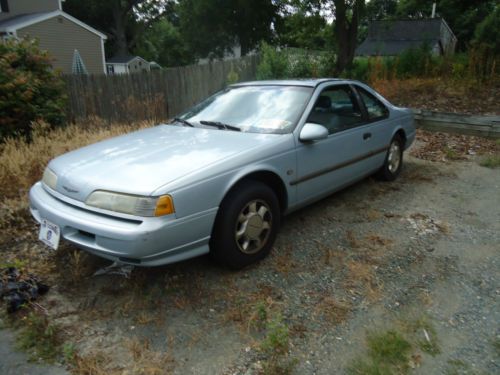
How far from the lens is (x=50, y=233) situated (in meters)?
Answer: 2.89

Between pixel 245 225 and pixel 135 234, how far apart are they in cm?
90

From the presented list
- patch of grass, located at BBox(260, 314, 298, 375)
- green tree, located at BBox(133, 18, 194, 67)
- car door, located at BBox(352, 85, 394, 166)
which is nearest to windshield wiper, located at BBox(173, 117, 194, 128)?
car door, located at BBox(352, 85, 394, 166)

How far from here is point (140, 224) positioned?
8.25ft

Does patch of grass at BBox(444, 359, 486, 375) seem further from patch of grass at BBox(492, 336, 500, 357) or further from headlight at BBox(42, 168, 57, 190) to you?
headlight at BBox(42, 168, 57, 190)

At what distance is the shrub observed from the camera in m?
6.24

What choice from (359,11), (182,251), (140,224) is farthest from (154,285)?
(359,11)

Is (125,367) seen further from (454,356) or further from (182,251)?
(454,356)

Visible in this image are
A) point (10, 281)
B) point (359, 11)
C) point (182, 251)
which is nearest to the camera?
point (182, 251)

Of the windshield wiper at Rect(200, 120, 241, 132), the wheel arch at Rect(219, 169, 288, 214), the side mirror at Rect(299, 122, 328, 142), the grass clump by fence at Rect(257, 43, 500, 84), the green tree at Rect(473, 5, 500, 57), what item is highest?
the green tree at Rect(473, 5, 500, 57)

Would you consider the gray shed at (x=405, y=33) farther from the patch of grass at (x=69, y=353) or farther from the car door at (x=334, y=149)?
the patch of grass at (x=69, y=353)

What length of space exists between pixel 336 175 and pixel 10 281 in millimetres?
2952

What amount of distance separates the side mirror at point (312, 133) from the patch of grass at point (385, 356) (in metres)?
1.67

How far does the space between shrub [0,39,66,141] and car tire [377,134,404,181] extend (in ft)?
17.6

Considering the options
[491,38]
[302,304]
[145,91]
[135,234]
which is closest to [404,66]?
[491,38]
